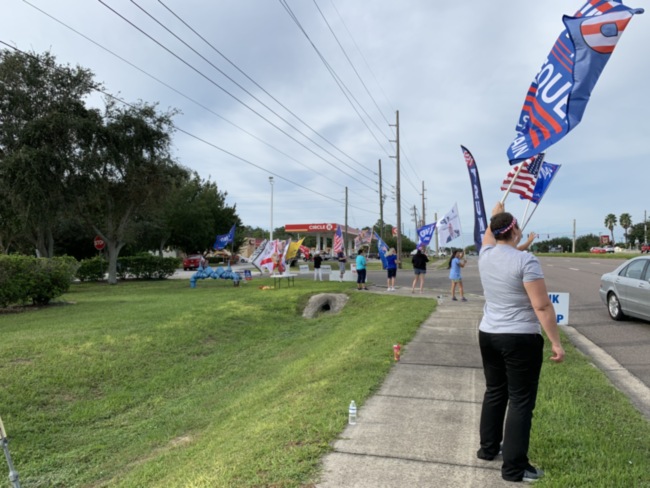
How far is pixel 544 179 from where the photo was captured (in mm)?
9570

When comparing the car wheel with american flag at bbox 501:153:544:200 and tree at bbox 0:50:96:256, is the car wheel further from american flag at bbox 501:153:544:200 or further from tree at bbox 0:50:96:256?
tree at bbox 0:50:96:256

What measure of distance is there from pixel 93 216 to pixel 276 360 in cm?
2191

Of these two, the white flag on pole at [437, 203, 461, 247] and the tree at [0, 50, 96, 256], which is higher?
the tree at [0, 50, 96, 256]

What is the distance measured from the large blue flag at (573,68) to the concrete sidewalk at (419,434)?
3111 mm

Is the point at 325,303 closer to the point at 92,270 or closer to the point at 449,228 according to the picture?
the point at 449,228

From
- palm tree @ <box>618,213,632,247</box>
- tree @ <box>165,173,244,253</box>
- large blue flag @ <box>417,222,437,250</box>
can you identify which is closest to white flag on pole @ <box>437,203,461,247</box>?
large blue flag @ <box>417,222,437,250</box>

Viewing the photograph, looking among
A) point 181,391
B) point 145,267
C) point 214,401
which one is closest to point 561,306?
point 214,401

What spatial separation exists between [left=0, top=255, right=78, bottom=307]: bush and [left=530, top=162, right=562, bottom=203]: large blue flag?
13635 mm

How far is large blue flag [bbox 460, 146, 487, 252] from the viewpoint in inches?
287

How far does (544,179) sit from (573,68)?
4.32 meters

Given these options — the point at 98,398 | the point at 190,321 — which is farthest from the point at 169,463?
the point at 190,321

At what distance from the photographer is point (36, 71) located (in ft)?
69.2

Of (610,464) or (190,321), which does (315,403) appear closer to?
(610,464)

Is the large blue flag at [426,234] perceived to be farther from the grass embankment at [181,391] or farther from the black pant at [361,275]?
the grass embankment at [181,391]
